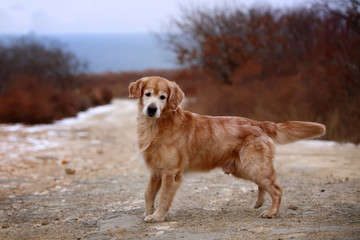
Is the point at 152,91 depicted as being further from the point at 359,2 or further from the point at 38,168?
the point at 359,2

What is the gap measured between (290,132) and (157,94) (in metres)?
1.84

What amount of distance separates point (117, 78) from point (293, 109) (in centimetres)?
3800

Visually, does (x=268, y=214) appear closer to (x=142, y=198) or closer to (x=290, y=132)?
(x=290, y=132)

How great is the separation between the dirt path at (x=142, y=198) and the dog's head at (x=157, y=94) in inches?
35.1

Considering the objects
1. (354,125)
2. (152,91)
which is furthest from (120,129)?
(152,91)

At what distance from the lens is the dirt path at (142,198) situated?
489cm

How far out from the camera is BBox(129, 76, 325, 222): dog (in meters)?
5.50

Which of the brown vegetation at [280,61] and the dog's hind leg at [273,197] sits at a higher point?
the brown vegetation at [280,61]

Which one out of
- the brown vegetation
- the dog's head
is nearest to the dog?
the dog's head

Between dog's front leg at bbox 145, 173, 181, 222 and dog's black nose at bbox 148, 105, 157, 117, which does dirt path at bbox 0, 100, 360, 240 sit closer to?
dog's front leg at bbox 145, 173, 181, 222

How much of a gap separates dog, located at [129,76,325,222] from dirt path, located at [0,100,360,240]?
0.28 meters

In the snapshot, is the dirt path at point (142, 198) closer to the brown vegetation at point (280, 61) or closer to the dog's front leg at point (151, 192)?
the dog's front leg at point (151, 192)

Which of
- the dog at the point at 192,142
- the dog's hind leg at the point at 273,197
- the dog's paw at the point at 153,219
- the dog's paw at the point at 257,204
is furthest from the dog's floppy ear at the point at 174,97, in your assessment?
the dog's paw at the point at 257,204

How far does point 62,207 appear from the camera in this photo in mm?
6523
